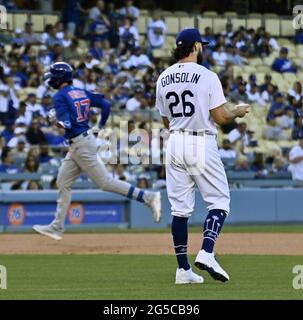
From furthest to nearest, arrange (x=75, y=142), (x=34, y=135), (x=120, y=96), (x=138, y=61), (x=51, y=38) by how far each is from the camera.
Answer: (x=138, y=61) → (x=51, y=38) → (x=120, y=96) → (x=34, y=135) → (x=75, y=142)

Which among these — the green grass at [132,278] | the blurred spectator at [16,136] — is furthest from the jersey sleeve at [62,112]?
the blurred spectator at [16,136]

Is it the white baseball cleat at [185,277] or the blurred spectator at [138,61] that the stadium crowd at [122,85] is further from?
the white baseball cleat at [185,277]

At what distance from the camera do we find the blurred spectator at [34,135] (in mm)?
20844

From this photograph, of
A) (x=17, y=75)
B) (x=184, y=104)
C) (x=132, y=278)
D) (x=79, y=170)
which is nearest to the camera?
(x=184, y=104)

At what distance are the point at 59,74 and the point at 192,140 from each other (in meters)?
5.08

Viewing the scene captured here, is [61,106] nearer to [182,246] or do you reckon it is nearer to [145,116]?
[182,246]

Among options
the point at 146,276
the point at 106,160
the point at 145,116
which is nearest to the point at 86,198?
→ the point at 106,160

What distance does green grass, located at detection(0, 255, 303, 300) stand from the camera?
920 cm

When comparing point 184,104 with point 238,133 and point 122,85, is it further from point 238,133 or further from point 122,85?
point 122,85

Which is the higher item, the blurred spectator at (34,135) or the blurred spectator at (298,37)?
the blurred spectator at (298,37)

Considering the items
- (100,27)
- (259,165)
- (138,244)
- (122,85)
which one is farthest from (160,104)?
(100,27)

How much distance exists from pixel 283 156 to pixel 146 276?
40.4ft

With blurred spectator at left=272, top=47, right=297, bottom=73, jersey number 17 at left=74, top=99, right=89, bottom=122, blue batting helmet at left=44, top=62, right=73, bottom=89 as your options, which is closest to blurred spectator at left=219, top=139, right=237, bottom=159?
blurred spectator at left=272, top=47, right=297, bottom=73

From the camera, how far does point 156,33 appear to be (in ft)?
87.9
